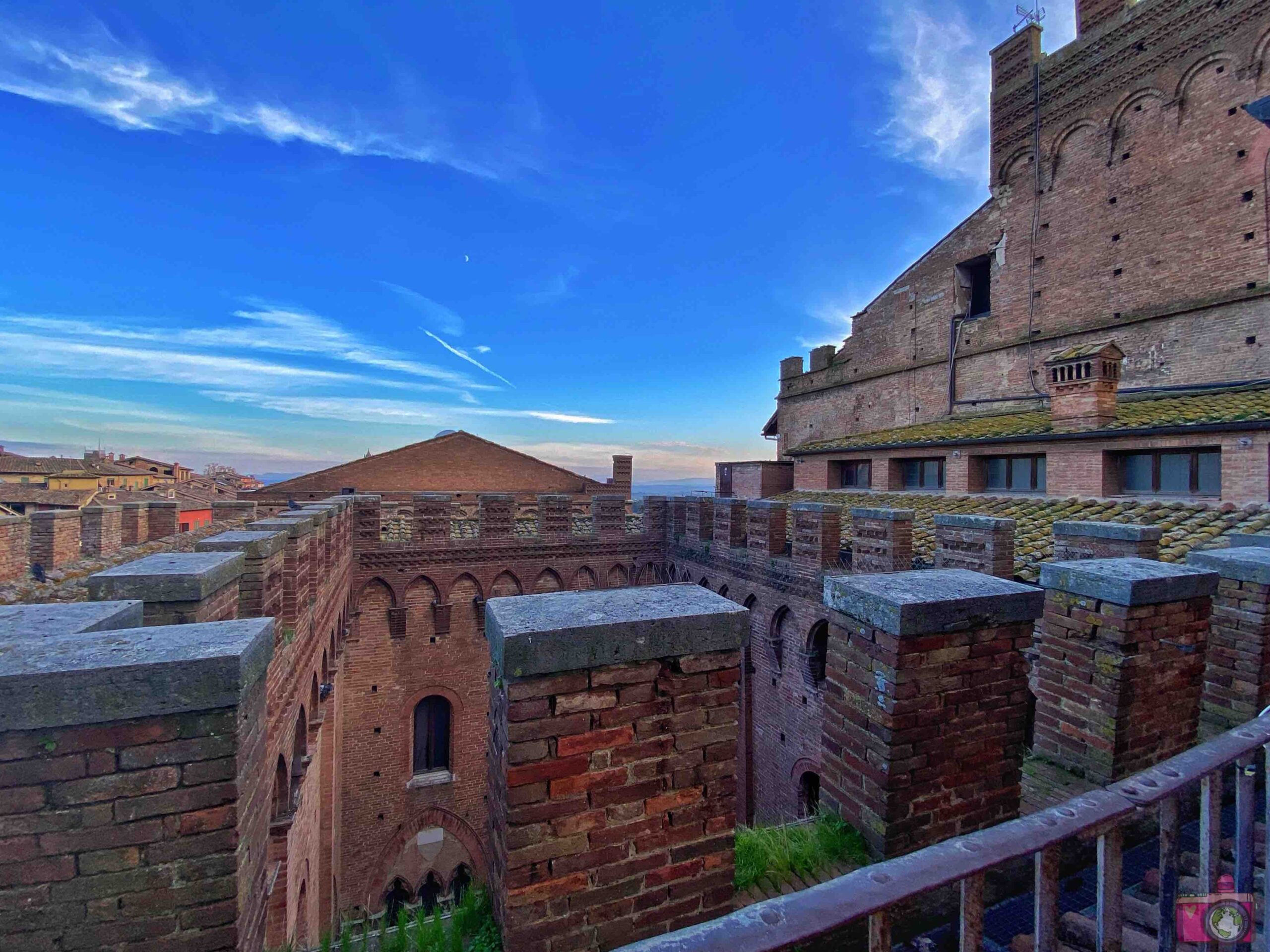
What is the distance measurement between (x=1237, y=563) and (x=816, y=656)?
5.82m

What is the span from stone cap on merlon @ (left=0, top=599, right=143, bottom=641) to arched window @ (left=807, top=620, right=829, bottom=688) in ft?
26.4

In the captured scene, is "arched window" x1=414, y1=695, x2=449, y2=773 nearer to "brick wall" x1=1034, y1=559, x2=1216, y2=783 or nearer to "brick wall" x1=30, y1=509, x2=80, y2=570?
"brick wall" x1=30, y1=509, x2=80, y2=570

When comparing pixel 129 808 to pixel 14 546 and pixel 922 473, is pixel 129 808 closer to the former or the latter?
pixel 14 546

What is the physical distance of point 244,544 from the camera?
4.16 m

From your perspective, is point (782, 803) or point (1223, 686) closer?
point (1223, 686)

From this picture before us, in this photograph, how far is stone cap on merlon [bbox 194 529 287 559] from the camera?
4129 millimetres

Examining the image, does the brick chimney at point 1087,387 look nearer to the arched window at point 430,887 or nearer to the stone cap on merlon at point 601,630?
the stone cap on merlon at point 601,630

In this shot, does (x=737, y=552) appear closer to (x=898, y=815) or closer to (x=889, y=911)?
(x=898, y=815)

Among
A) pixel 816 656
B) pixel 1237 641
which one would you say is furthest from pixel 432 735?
pixel 1237 641

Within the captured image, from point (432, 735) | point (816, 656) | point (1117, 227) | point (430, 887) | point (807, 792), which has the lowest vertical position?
point (430, 887)

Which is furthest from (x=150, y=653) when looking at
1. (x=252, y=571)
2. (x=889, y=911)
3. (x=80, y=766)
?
(x=252, y=571)

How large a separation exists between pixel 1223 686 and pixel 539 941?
4487 mm

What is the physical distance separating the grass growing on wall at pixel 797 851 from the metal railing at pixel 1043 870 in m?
1.07

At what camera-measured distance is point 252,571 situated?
4.20 meters
